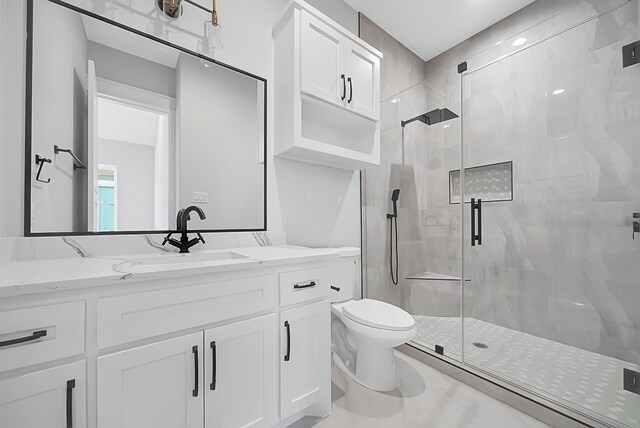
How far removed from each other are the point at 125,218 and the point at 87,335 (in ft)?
2.24

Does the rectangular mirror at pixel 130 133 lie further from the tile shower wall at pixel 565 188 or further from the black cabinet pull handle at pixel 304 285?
the tile shower wall at pixel 565 188

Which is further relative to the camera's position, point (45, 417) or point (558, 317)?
point (558, 317)

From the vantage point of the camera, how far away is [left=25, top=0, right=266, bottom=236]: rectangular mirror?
111cm

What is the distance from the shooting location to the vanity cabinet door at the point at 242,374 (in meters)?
0.98

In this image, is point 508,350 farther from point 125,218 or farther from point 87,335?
point 125,218

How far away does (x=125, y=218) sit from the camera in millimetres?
1280

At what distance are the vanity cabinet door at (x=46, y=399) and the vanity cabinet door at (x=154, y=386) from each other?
0.05 metres

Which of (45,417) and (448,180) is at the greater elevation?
(448,180)

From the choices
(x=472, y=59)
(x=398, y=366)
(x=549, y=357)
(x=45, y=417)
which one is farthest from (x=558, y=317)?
(x=45, y=417)

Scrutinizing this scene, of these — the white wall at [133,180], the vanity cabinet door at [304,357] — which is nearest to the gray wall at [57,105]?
the white wall at [133,180]

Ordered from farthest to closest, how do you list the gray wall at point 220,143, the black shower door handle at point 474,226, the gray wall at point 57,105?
1. the black shower door handle at point 474,226
2. the gray wall at point 220,143
3. the gray wall at point 57,105

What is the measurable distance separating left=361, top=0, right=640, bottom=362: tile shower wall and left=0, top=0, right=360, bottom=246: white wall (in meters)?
0.22

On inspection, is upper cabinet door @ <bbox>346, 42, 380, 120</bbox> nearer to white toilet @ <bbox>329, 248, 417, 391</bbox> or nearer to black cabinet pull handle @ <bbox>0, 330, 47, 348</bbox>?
white toilet @ <bbox>329, 248, 417, 391</bbox>

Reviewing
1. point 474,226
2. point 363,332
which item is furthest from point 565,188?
point 363,332
